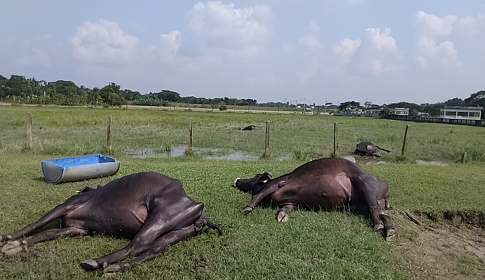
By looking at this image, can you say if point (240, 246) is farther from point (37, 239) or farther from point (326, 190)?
point (37, 239)

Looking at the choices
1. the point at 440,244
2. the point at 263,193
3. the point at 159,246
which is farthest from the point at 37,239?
the point at 440,244

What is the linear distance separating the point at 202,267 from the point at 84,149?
11.7 m

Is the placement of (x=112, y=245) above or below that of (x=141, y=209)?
below

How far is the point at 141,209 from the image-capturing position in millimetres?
4961

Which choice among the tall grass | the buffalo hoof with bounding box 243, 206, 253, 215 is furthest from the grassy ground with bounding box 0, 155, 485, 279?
the buffalo hoof with bounding box 243, 206, 253, 215

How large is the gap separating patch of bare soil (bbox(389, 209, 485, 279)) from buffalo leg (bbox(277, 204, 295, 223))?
Result: 144 cm

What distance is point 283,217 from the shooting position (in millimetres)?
5898

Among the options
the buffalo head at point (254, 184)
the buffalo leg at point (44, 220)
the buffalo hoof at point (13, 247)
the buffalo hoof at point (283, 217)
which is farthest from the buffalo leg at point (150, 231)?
the buffalo head at point (254, 184)

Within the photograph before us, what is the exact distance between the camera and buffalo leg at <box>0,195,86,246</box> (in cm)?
470

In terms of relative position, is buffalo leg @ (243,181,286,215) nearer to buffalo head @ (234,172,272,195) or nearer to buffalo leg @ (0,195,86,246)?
buffalo head @ (234,172,272,195)

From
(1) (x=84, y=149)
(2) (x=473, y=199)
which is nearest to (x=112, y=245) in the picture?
(2) (x=473, y=199)

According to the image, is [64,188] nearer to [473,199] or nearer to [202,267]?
[202,267]

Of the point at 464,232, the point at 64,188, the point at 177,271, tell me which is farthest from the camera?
the point at 64,188

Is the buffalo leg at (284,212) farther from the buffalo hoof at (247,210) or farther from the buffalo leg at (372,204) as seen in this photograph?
the buffalo leg at (372,204)
